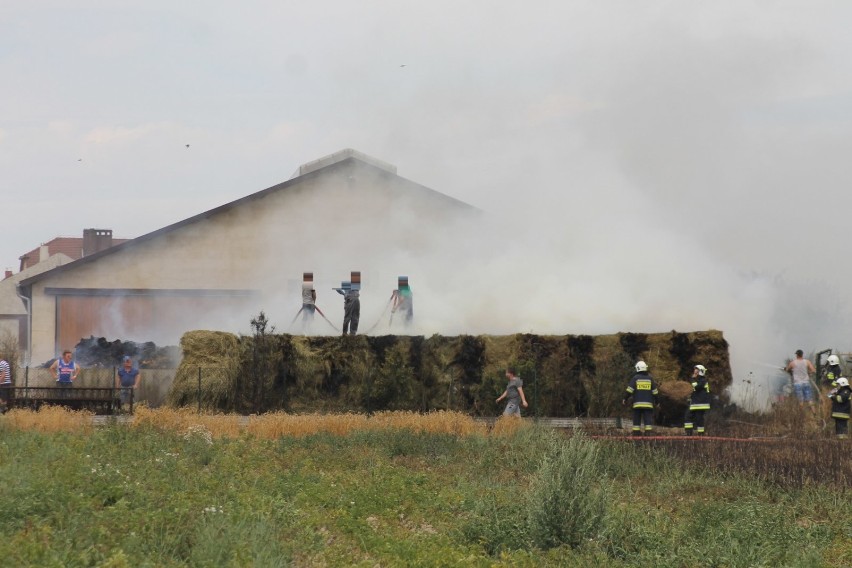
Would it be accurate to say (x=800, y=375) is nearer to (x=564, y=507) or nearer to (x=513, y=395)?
(x=513, y=395)

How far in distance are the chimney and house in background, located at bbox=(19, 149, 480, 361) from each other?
79.5ft

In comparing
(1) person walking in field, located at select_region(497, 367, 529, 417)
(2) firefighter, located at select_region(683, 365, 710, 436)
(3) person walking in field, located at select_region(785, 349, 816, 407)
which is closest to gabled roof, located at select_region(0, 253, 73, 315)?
(1) person walking in field, located at select_region(497, 367, 529, 417)

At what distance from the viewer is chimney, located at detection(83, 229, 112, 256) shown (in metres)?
68.5

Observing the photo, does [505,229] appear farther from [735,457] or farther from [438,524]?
[438,524]

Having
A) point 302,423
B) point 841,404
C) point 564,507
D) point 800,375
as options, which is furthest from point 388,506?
point 800,375

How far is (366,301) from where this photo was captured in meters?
39.8

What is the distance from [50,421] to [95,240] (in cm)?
5053

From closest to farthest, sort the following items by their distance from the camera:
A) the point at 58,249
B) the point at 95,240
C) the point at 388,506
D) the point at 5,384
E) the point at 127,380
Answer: the point at 388,506
the point at 5,384
the point at 127,380
the point at 95,240
the point at 58,249

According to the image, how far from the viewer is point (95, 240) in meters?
69.3

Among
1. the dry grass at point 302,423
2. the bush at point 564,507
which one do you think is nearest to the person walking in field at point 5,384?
the dry grass at point 302,423

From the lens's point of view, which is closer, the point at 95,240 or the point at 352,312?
the point at 352,312

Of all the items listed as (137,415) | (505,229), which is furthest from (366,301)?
(137,415)

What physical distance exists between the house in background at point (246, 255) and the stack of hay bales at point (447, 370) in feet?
52.6

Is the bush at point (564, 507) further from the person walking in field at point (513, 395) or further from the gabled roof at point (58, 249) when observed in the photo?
the gabled roof at point (58, 249)
